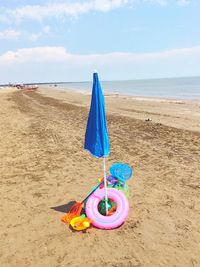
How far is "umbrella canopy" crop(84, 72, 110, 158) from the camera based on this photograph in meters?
5.15

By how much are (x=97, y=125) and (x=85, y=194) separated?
216 centimetres

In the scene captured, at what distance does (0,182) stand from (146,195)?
3908 mm

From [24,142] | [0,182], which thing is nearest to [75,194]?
[0,182]

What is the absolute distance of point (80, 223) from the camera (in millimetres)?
5145

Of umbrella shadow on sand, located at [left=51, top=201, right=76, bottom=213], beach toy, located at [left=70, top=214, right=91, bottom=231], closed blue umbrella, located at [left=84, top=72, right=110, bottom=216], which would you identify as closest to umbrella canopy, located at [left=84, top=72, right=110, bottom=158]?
closed blue umbrella, located at [left=84, top=72, right=110, bottom=216]

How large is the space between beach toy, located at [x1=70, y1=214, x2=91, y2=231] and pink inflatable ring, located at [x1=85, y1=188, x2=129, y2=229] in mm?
119

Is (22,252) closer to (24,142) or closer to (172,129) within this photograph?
(24,142)

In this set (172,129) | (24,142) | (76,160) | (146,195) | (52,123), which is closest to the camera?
(146,195)

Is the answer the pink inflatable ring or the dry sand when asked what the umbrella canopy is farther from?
the dry sand

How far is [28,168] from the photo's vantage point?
8.61 meters

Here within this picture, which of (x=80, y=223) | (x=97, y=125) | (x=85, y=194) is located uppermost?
(x=97, y=125)

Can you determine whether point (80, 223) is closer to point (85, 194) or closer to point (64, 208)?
point (64, 208)

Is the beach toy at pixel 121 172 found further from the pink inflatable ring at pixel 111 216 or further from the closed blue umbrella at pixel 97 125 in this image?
the closed blue umbrella at pixel 97 125

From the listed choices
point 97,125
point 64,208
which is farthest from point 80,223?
point 97,125
